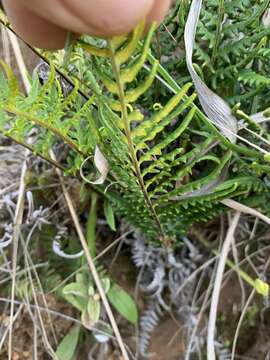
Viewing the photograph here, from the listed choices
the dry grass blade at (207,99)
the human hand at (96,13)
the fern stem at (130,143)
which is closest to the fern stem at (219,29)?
the dry grass blade at (207,99)

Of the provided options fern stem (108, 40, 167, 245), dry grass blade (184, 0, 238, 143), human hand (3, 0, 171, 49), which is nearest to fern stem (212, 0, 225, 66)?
dry grass blade (184, 0, 238, 143)

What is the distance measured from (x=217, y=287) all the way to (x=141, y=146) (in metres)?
0.30

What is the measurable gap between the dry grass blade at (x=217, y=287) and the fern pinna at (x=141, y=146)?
0.06 metres

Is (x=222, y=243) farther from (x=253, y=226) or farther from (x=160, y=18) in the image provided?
(x=160, y=18)

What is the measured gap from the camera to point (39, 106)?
0.71 m

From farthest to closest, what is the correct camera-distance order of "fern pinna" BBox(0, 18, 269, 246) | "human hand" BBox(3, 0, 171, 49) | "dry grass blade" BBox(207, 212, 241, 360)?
1. "dry grass blade" BBox(207, 212, 241, 360)
2. "fern pinna" BBox(0, 18, 269, 246)
3. "human hand" BBox(3, 0, 171, 49)

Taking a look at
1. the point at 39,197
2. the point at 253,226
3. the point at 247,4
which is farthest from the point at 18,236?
the point at 247,4

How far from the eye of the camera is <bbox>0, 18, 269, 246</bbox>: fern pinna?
67 centimetres

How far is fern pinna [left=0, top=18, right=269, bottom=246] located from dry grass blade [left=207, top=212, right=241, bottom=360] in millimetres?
58

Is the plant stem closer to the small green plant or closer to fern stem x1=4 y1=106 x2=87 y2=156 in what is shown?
the small green plant

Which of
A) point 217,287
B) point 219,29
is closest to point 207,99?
point 219,29

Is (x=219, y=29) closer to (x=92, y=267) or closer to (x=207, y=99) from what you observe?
(x=207, y=99)

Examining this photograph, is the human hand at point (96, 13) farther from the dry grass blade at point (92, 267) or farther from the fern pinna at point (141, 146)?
the dry grass blade at point (92, 267)

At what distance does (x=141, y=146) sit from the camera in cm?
67
